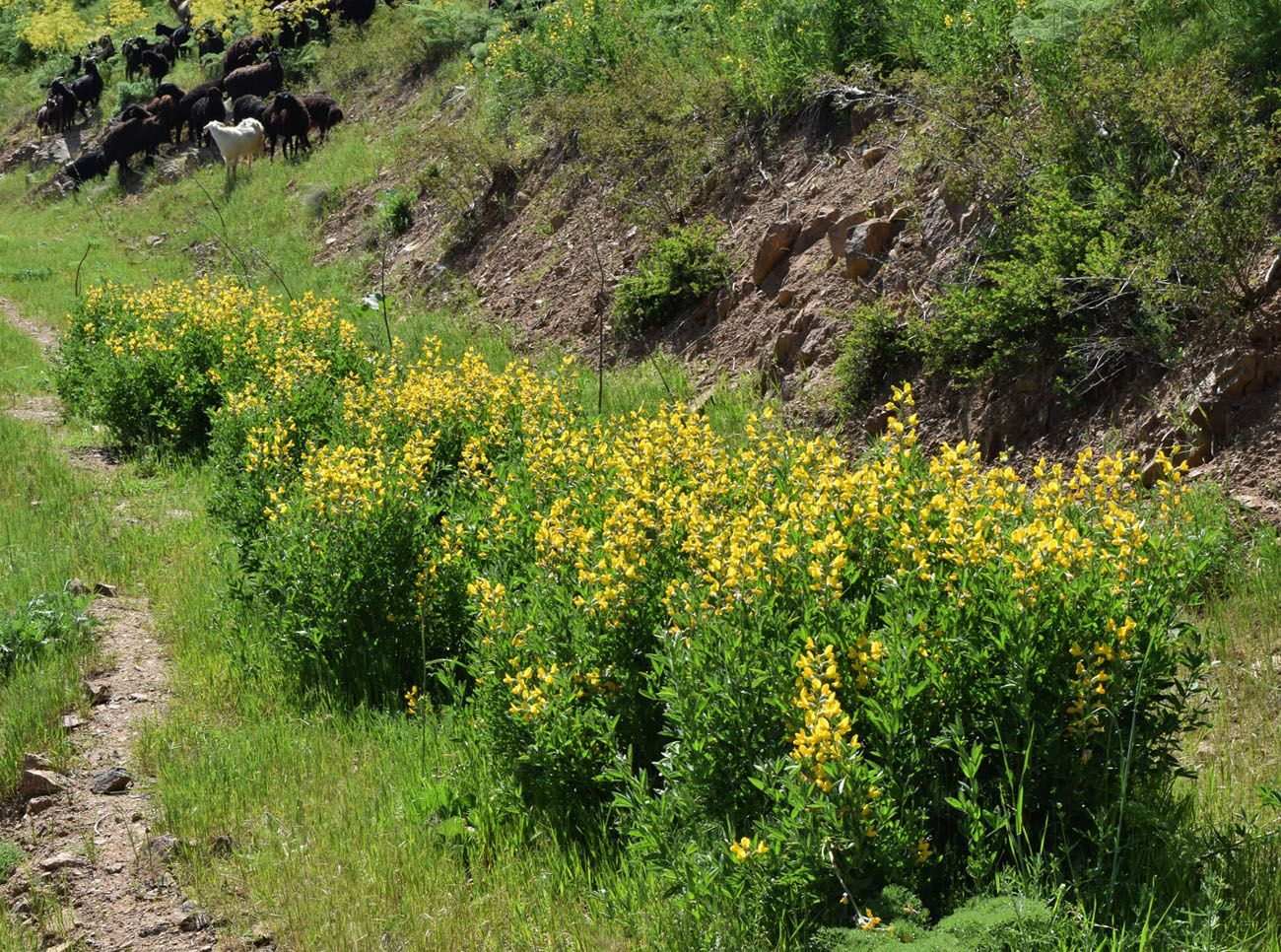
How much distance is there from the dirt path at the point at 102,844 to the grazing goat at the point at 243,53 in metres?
26.3

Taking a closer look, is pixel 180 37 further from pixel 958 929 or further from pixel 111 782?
pixel 958 929

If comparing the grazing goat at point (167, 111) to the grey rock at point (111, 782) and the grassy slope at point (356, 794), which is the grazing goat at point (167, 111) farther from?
the grey rock at point (111, 782)

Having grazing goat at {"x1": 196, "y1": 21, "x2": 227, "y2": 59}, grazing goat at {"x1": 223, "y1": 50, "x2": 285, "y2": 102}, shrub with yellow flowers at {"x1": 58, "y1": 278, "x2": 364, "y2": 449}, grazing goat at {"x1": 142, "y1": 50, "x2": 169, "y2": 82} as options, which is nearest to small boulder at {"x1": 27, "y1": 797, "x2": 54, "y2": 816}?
shrub with yellow flowers at {"x1": 58, "y1": 278, "x2": 364, "y2": 449}

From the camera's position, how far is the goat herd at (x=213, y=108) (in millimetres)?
22469

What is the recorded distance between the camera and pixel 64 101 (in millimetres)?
32750

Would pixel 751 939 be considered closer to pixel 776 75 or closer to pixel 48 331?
pixel 776 75

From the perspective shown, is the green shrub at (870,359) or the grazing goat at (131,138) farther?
the grazing goat at (131,138)

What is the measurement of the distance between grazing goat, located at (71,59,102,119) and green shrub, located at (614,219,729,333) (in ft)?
97.4

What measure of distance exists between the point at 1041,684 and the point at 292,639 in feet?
13.9

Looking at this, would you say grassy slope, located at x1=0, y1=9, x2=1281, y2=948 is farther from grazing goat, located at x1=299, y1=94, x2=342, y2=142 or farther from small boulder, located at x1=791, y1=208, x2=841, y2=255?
grazing goat, located at x1=299, y1=94, x2=342, y2=142

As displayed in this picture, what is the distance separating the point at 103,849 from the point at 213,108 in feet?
82.5

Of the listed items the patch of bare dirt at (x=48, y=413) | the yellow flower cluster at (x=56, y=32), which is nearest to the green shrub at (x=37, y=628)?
the patch of bare dirt at (x=48, y=413)

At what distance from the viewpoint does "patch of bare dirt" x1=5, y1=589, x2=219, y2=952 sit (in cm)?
432

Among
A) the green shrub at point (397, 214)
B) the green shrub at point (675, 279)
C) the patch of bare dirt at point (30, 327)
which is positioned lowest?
the patch of bare dirt at point (30, 327)
